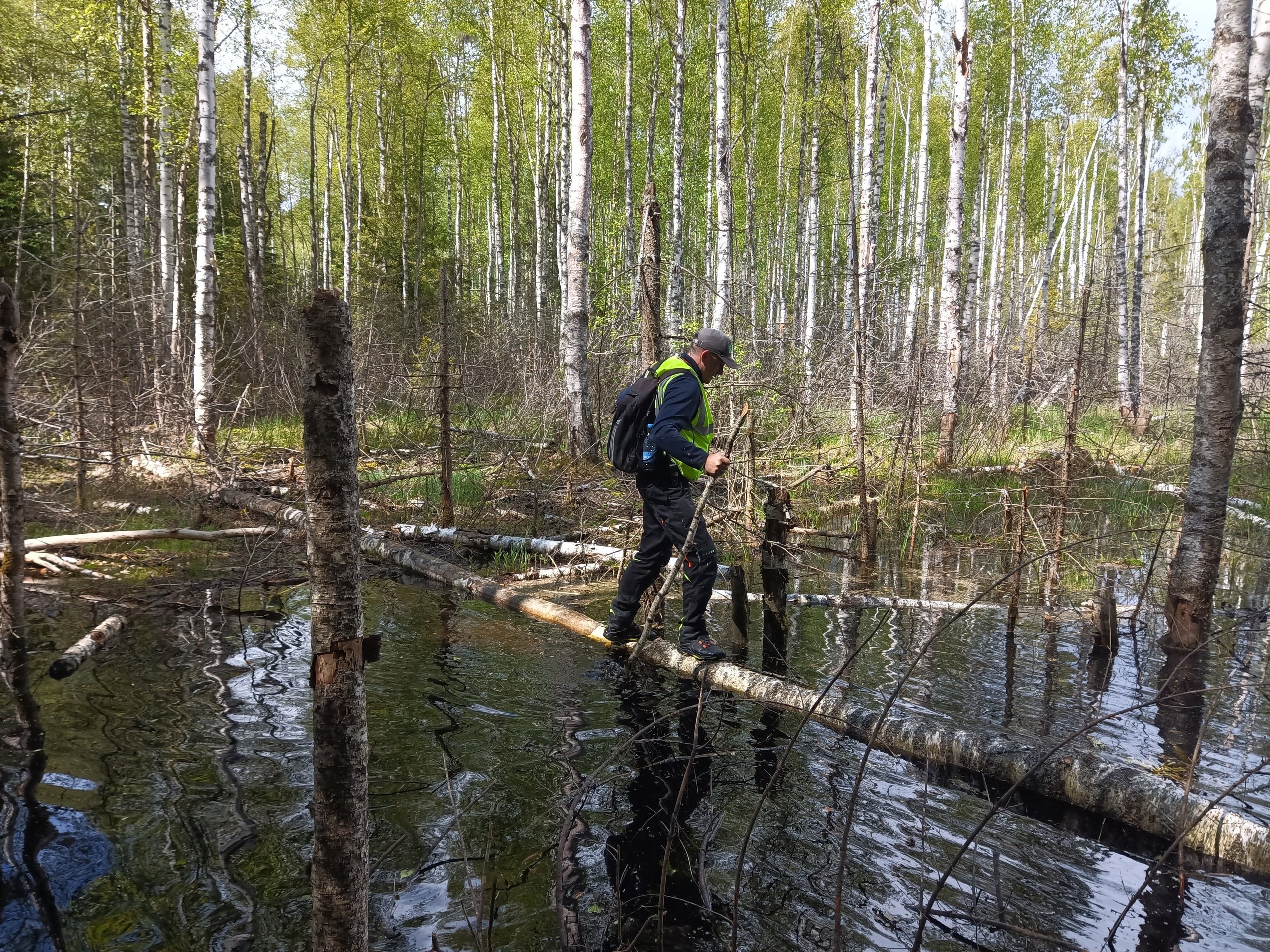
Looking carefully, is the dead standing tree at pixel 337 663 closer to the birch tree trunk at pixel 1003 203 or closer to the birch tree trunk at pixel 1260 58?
the birch tree trunk at pixel 1260 58

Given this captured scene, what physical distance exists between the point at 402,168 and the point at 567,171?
16.6 ft

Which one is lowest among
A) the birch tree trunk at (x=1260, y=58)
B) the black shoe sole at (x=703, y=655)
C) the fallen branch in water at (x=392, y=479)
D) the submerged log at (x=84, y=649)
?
the black shoe sole at (x=703, y=655)

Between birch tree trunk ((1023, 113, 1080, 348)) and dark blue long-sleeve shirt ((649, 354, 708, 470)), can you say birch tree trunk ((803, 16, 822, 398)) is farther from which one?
dark blue long-sleeve shirt ((649, 354, 708, 470))

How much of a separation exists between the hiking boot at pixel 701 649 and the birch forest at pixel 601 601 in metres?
0.13

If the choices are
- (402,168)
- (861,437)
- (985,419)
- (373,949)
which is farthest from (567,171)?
(373,949)

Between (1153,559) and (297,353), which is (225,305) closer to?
(297,353)

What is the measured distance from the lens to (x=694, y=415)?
5090mm

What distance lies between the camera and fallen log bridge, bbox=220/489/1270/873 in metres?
3.26

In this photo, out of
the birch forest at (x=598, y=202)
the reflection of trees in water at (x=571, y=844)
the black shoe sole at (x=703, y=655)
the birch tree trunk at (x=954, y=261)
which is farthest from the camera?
the birch tree trunk at (x=954, y=261)

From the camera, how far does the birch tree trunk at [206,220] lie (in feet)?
37.8

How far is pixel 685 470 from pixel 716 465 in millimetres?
711

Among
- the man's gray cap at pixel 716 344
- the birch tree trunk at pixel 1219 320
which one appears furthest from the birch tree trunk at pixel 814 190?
the man's gray cap at pixel 716 344

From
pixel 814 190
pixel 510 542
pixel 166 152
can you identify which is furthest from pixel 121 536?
pixel 814 190

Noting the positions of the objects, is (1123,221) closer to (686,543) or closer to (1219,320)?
(1219,320)
